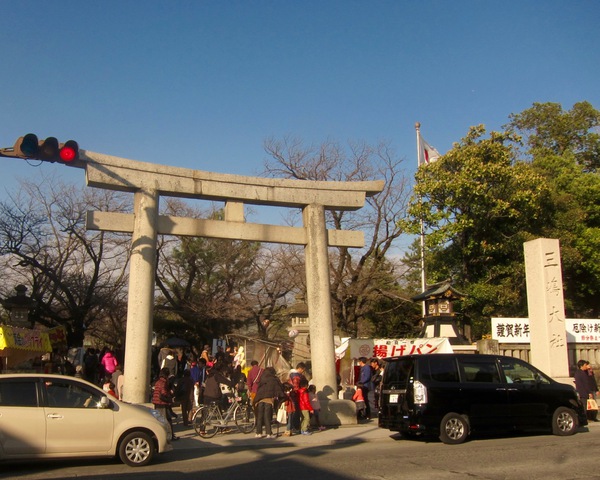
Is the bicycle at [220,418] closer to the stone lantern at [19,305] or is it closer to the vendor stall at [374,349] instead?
the vendor stall at [374,349]

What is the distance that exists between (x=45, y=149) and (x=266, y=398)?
7.08 metres

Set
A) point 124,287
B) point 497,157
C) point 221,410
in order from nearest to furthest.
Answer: point 221,410
point 497,157
point 124,287

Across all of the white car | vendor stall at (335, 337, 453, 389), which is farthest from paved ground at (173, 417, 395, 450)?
vendor stall at (335, 337, 453, 389)

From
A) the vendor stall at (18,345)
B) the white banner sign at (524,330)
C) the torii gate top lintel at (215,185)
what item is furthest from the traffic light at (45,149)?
the white banner sign at (524,330)

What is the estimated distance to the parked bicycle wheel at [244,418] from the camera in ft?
47.5

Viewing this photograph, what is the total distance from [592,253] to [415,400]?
18.8m

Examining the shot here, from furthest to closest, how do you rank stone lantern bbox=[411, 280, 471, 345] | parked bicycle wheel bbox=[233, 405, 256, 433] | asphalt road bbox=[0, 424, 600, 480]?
stone lantern bbox=[411, 280, 471, 345], parked bicycle wheel bbox=[233, 405, 256, 433], asphalt road bbox=[0, 424, 600, 480]

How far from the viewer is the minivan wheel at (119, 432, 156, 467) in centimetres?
998

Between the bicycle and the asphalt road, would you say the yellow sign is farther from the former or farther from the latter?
the asphalt road

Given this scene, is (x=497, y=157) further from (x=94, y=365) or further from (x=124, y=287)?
(x=124, y=287)

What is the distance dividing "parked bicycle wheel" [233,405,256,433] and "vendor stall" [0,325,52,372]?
6020 millimetres

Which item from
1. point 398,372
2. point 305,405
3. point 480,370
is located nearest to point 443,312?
point 480,370

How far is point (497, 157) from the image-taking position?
25484 mm

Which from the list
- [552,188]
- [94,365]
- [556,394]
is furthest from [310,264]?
[552,188]
